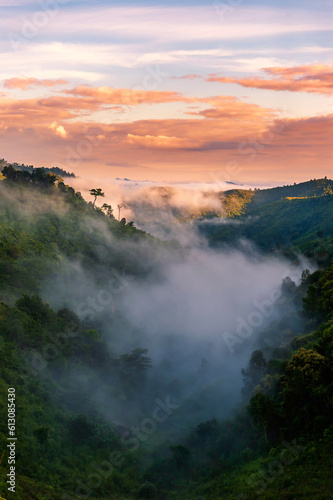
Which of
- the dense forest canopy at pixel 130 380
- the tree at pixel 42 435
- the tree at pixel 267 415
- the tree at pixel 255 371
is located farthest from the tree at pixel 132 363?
the tree at pixel 267 415

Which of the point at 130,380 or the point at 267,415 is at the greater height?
the point at 130,380

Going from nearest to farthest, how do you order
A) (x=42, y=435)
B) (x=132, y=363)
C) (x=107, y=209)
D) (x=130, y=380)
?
1. (x=42, y=435)
2. (x=130, y=380)
3. (x=132, y=363)
4. (x=107, y=209)

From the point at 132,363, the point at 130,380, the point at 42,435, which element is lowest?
the point at 42,435

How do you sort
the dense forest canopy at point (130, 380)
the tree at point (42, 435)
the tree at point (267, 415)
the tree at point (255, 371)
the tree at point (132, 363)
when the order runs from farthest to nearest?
the tree at point (132, 363)
the tree at point (255, 371)
the tree at point (42, 435)
the tree at point (267, 415)
the dense forest canopy at point (130, 380)

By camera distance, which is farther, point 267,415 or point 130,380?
point 130,380

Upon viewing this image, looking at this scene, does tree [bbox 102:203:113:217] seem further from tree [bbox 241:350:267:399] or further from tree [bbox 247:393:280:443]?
tree [bbox 247:393:280:443]

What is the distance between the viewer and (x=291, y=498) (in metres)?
33.8

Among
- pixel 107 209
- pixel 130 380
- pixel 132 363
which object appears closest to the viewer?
pixel 130 380

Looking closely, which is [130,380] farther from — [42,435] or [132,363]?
[42,435]

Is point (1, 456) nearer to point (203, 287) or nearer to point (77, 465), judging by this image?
point (77, 465)

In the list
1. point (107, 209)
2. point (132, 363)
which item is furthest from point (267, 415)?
point (107, 209)

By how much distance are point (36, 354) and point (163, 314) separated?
248ft

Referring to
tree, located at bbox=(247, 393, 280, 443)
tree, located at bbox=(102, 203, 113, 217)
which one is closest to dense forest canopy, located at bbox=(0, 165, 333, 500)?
tree, located at bbox=(247, 393, 280, 443)

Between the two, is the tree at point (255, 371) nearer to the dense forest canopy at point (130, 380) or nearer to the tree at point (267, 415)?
the dense forest canopy at point (130, 380)
